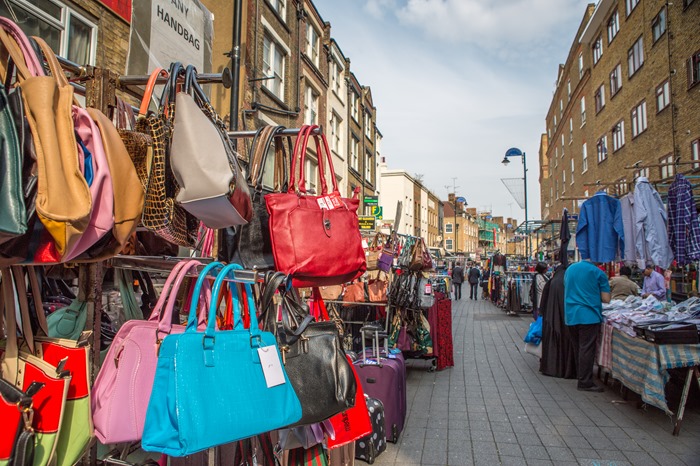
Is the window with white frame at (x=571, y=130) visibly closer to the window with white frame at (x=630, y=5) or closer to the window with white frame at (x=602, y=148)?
the window with white frame at (x=602, y=148)

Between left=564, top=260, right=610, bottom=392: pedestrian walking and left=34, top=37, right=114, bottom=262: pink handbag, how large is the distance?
24.7 feet

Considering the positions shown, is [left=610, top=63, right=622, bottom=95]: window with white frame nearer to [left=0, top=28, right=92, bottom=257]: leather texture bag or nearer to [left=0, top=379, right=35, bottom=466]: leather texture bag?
[left=0, top=28, right=92, bottom=257]: leather texture bag

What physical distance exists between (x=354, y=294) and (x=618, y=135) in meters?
20.3

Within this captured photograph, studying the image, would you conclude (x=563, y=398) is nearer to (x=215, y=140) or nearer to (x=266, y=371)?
(x=266, y=371)

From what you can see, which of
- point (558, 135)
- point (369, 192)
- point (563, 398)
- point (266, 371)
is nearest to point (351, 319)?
point (563, 398)

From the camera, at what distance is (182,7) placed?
15.4ft

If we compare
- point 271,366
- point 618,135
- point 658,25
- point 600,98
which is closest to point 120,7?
point 271,366

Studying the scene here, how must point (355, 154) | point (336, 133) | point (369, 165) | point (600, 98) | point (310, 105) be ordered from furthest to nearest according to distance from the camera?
point (369, 165) < point (355, 154) < point (600, 98) < point (336, 133) < point (310, 105)

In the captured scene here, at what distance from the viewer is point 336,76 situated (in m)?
24.4

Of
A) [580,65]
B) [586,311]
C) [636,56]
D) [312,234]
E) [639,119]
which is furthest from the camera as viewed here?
[580,65]

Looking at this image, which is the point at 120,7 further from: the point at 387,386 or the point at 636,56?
the point at 636,56

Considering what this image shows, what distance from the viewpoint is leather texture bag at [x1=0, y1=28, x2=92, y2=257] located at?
3.93ft

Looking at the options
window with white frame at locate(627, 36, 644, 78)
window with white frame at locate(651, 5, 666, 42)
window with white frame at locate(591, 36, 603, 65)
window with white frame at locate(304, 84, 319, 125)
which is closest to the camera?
window with white frame at locate(651, 5, 666, 42)

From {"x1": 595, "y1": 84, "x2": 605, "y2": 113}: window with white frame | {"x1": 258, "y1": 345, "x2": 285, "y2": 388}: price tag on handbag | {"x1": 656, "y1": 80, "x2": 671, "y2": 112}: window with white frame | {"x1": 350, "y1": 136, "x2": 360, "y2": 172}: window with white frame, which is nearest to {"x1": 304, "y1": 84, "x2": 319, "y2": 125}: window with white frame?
{"x1": 350, "y1": 136, "x2": 360, "y2": 172}: window with white frame
